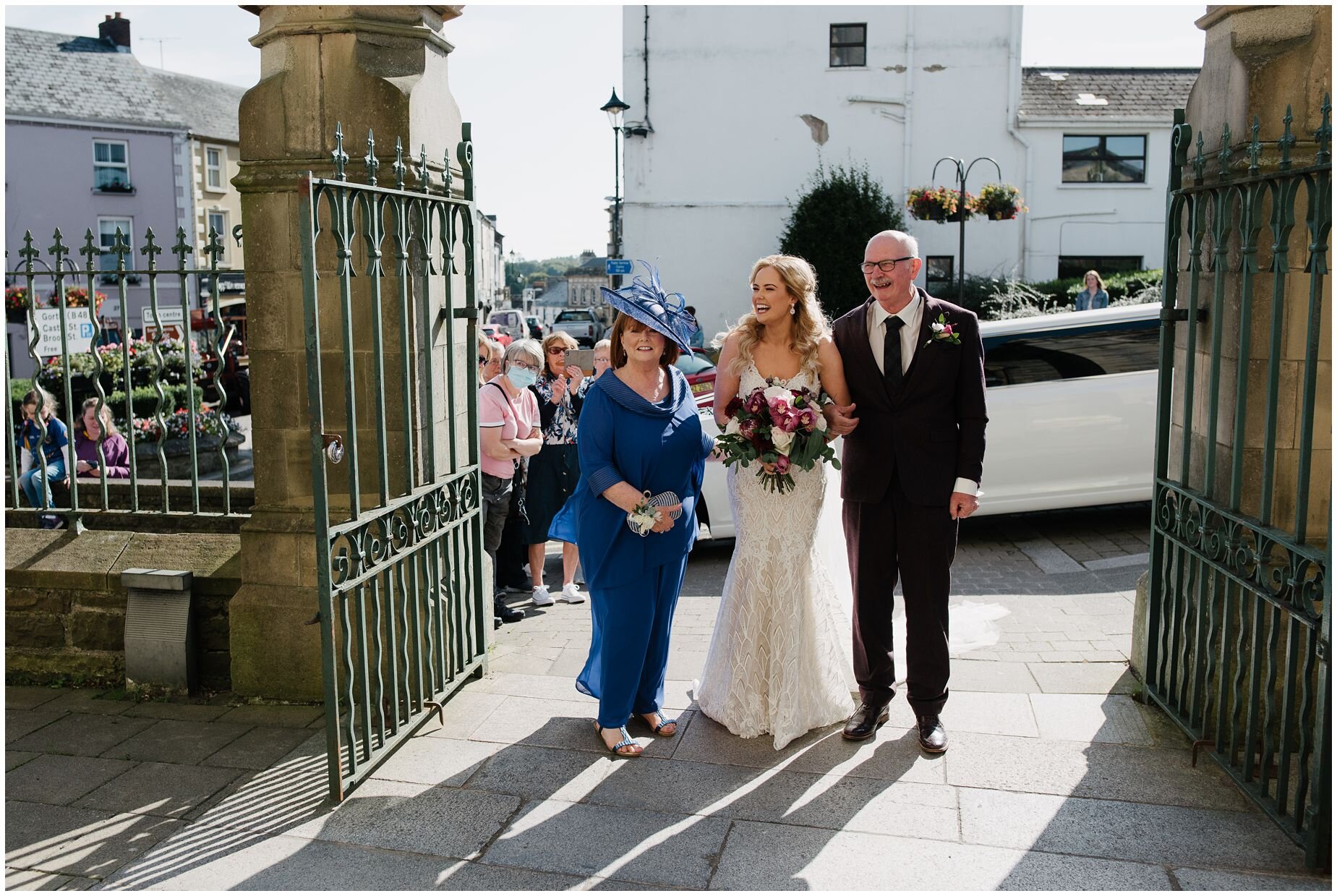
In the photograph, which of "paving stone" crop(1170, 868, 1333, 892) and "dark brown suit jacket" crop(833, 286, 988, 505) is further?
"dark brown suit jacket" crop(833, 286, 988, 505)

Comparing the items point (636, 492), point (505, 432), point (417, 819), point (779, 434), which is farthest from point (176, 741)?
point (779, 434)

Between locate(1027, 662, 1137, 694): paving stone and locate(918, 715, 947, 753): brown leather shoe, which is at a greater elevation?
locate(918, 715, 947, 753): brown leather shoe

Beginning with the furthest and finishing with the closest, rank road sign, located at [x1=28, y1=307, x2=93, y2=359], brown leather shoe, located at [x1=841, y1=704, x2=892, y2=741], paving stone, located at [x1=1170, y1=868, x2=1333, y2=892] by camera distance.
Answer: road sign, located at [x1=28, y1=307, x2=93, y2=359], brown leather shoe, located at [x1=841, y1=704, x2=892, y2=741], paving stone, located at [x1=1170, y1=868, x2=1333, y2=892]

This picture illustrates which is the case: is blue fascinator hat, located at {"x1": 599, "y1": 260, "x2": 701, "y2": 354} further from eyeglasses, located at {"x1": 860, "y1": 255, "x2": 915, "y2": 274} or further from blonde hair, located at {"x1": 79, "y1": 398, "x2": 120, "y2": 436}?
blonde hair, located at {"x1": 79, "y1": 398, "x2": 120, "y2": 436}

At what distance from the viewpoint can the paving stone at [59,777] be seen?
4105 millimetres

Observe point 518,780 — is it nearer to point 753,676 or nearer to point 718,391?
point 753,676

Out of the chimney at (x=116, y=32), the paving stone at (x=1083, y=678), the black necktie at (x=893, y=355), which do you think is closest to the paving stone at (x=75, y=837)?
the black necktie at (x=893, y=355)

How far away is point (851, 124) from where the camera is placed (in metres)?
25.7

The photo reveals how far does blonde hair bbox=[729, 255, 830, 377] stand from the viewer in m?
4.38

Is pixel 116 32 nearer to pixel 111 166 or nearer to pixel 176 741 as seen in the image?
pixel 111 166

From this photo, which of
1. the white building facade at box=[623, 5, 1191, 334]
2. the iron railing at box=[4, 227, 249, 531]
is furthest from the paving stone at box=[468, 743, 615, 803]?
the white building facade at box=[623, 5, 1191, 334]

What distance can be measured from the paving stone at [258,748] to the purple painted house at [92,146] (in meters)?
31.2

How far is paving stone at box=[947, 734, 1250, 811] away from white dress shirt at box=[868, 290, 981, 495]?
108 centimetres

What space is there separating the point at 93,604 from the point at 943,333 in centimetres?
435
